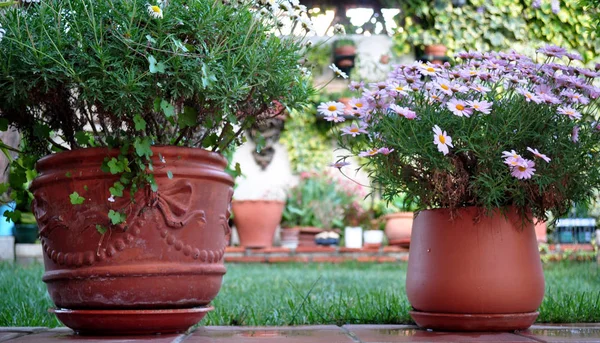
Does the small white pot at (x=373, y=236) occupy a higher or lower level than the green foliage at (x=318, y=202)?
lower

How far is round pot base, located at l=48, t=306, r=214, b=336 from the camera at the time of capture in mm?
1704

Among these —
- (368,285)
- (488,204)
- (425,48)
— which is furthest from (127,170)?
(425,48)

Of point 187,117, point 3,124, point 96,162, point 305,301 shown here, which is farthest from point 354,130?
point 3,124

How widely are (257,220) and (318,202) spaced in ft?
2.20

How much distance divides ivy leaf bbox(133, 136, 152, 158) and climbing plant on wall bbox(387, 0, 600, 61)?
6218 mm

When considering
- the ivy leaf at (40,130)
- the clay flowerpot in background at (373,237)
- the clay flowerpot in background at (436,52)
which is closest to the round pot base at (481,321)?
the ivy leaf at (40,130)

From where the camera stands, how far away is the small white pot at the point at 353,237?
22.7 feet

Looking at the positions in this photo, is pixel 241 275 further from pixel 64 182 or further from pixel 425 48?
pixel 425 48

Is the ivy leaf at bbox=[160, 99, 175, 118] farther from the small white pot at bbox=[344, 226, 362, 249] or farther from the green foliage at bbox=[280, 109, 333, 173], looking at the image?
the green foliage at bbox=[280, 109, 333, 173]

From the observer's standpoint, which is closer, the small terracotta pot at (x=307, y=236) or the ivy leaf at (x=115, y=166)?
the ivy leaf at (x=115, y=166)

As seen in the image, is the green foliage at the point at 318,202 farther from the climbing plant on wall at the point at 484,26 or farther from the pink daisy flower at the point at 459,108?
the pink daisy flower at the point at 459,108

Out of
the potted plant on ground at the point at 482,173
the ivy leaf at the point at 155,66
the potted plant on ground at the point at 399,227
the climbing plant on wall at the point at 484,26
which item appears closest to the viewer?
the ivy leaf at the point at 155,66

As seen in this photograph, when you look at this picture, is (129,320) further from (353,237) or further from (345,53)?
(345,53)

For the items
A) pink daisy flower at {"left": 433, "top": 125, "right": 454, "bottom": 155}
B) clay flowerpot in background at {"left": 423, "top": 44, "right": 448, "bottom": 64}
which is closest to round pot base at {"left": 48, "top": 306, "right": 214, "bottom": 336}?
pink daisy flower at {"left": 433, "top": 125, "right": 454, "bottom": 155}
